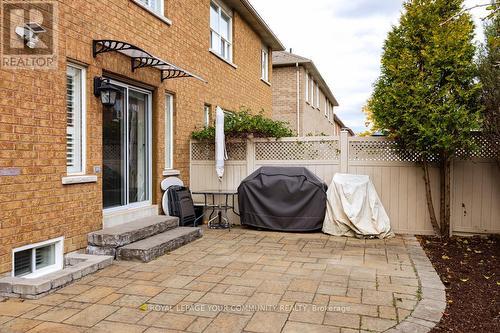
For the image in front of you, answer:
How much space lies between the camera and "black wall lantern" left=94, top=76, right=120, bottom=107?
5.78m

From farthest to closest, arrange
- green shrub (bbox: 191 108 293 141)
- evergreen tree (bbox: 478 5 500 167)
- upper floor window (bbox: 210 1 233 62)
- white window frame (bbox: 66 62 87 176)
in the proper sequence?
upper floor window (bbox: 210 1 233 62) → green shrub (bbox: 191 108 293 141) → evergreen tree (bbox: 478 5 500 167) → white window frame (bbox: 66 62 87 176)

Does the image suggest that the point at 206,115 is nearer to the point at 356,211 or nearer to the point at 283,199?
the point at 283,199

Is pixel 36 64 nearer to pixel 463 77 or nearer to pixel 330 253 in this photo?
pixel 330 253

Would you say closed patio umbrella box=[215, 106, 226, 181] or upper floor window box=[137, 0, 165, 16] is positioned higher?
upper floor window box=[137, 0, 165, 16]

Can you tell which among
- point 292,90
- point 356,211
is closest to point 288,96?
point 292,90

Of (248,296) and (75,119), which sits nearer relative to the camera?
(248,296)

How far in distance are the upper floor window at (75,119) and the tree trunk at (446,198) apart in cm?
598

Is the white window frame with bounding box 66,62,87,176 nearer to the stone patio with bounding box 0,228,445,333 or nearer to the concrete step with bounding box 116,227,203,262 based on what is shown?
the concrete step with bounding box 116,227,203,262

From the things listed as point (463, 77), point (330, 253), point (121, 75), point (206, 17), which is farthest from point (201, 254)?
point (206, 17)

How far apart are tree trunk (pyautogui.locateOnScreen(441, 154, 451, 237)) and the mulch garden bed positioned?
0.22 metres

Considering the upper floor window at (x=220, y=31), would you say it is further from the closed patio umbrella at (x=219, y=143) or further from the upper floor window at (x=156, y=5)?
the closed patio umbrella at (x=219, y=143)

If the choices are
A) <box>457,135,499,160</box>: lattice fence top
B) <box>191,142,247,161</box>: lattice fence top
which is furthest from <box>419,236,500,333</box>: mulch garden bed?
<box>191,142,247,161</box>: lattice fence top

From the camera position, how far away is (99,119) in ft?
19.5

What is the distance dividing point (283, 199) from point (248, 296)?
3.72 m
